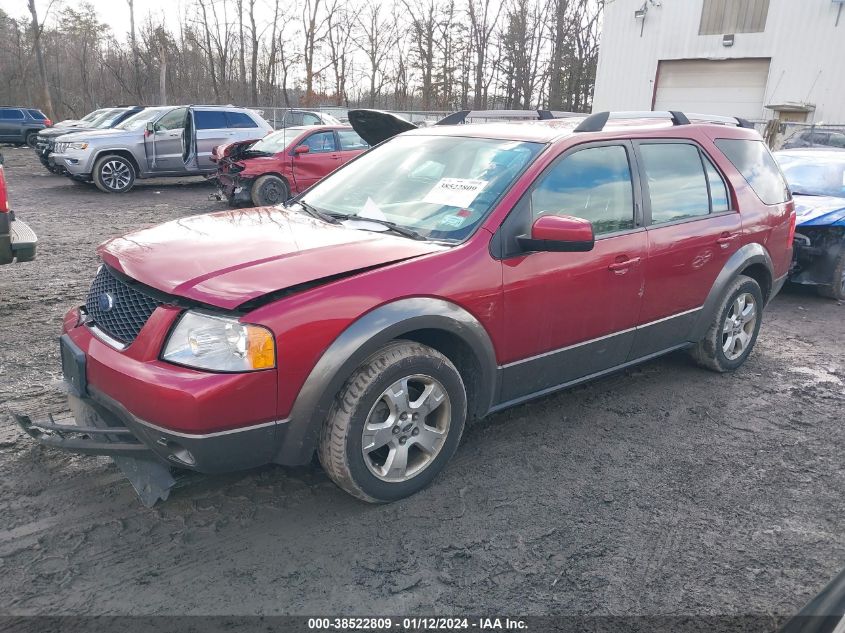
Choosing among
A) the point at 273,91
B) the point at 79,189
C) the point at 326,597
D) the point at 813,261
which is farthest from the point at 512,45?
the point at 326,597

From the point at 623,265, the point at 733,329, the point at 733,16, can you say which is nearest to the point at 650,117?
the point at 623,265

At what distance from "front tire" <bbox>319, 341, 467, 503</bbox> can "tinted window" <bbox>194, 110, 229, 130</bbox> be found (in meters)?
13.5

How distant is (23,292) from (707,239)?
6092mm

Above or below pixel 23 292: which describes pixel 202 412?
above

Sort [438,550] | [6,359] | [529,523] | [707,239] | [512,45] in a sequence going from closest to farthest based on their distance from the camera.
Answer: [438,550]
[529,523]
[707,239]
[6,359]
[512,45]

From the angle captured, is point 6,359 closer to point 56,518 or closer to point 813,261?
point 56,518

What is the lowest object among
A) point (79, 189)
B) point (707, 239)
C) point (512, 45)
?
point (79, 189)

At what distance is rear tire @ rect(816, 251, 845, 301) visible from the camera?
23.1 feet

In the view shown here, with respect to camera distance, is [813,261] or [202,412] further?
→ [813,261]

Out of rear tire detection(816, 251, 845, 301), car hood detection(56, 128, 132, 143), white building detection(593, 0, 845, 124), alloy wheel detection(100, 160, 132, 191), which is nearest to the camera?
rear tire detection(816, 251, 845, 301)

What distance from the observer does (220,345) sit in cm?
258

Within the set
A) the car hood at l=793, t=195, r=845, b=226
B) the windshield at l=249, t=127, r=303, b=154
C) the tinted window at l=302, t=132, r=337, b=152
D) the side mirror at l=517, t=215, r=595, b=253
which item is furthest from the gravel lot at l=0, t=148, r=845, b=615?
the tinted window at l=302, t=132, r=337, b=152

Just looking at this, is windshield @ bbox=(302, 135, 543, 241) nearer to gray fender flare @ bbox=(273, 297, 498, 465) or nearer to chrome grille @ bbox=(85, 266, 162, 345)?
gray fender flare @ bbox=(273, 297, 498, 465)

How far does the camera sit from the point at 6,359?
15.2 feet
